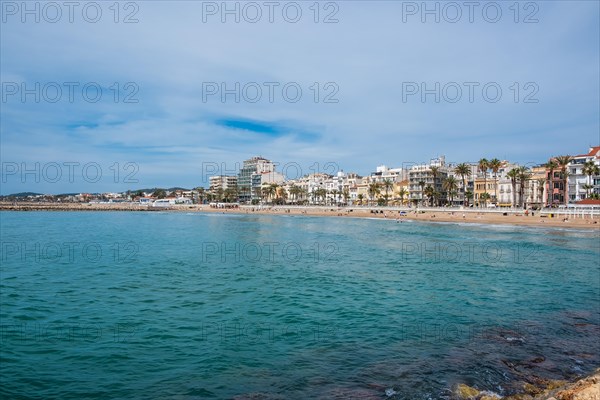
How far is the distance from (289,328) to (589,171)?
86.6m

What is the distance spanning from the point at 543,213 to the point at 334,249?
56352 mm

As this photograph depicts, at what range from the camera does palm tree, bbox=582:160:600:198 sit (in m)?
79.4

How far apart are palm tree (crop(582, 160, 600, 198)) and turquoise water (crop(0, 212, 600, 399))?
63.4m

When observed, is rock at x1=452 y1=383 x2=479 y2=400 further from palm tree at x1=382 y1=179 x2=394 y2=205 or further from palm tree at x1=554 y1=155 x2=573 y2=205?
palm tree at x1=382 y1=179 x2=394 y2=205

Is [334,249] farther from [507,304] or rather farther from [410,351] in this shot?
[410,351]

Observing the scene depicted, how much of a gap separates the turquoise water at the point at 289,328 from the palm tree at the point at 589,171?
208 ft

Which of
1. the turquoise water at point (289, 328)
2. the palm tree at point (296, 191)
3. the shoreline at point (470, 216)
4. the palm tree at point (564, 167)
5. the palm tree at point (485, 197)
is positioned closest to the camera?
the turquoise water at point (289, 328)

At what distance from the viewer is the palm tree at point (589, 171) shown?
79438mm

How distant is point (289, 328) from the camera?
1409cm

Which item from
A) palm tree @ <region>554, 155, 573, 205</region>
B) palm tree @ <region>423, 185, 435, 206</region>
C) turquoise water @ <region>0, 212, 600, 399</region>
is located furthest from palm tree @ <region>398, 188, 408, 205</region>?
turquoise water @ <region>0, 212, 600, 399</region>

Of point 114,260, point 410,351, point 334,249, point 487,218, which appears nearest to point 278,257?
point 334,249

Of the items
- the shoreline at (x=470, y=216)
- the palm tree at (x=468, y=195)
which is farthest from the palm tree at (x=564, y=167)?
the palm tree at (x=468, y=195)

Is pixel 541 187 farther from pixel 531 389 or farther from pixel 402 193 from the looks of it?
pixel 531 389

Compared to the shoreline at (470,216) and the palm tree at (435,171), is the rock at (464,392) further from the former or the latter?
the palm tree at (435,171)
